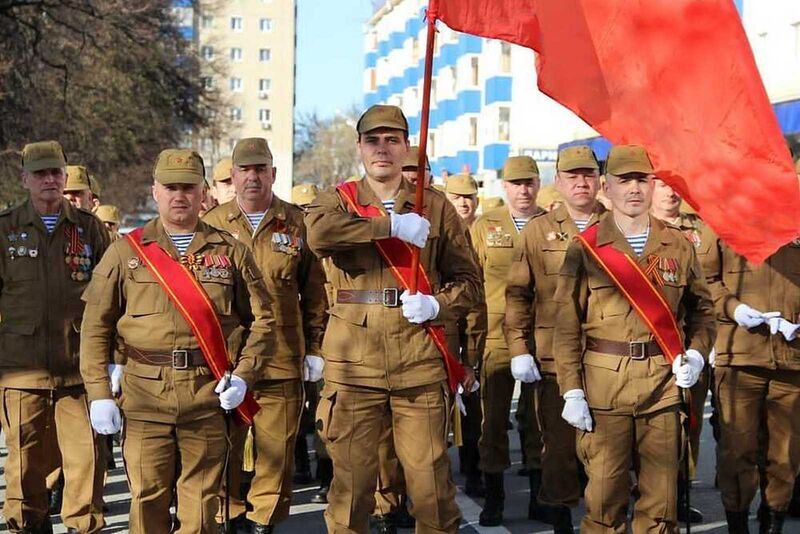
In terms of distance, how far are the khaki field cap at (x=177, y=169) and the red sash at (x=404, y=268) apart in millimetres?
779

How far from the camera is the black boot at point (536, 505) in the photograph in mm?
8938

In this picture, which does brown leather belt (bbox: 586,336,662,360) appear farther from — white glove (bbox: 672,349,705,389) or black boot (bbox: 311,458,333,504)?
black boot (bbox: 311,458,333,504)

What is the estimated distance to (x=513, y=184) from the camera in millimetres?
9953

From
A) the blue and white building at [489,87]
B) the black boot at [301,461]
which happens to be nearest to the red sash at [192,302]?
the black boot at [301,461]

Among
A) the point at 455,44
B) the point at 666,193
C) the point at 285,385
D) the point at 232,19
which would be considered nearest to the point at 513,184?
the point at 666,193

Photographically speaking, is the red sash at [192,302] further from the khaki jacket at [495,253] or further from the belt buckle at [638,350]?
the khaki jacket at [495,253]

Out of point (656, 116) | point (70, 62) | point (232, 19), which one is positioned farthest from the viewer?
point (232, 19)

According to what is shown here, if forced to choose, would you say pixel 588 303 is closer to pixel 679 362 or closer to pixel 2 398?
pixel 679 362

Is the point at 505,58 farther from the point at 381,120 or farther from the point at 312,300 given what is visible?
the point at 381,120

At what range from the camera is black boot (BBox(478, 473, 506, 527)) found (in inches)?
347

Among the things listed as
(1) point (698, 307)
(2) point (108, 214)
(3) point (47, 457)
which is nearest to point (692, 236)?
(1) point (698, 307)

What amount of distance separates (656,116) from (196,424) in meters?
2.70

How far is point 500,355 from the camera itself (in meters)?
9.66

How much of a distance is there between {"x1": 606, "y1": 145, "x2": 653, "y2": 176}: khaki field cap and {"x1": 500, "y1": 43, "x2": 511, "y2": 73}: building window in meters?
52.7
